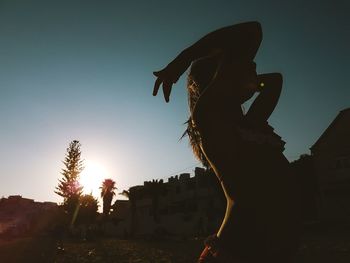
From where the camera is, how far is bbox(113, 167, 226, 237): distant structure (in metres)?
47.2

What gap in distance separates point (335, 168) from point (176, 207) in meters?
28.5

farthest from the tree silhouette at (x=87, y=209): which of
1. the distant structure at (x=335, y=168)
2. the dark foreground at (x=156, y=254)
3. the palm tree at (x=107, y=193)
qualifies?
the dark foreground at (x=156, y=254)

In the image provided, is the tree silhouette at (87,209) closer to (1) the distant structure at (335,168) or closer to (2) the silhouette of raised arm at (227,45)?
(1) the distant structure at (335,168)

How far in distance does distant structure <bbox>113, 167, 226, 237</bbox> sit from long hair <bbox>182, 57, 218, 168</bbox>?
43569mm

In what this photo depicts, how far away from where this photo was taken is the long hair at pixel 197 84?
77.6 inches

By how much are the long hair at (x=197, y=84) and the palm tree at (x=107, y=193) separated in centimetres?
7438

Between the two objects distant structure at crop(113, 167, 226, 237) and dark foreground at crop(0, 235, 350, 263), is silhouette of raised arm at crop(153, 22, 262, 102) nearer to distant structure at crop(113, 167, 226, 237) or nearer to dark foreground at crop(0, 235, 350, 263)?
dark foreground at crop(0, 235, 350, 263)

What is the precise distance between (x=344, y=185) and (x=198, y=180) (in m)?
24.7

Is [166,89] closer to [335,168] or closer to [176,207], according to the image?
[335,168]

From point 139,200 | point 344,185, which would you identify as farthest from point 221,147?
point 139,200

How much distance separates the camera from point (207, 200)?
5328cm

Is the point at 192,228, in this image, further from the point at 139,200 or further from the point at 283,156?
the point at 283,156

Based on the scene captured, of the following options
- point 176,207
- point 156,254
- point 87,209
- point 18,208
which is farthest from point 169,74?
point 18,208

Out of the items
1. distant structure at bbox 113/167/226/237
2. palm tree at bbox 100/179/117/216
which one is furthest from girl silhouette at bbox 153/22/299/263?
palm tree at bbox 100/179/117/216
